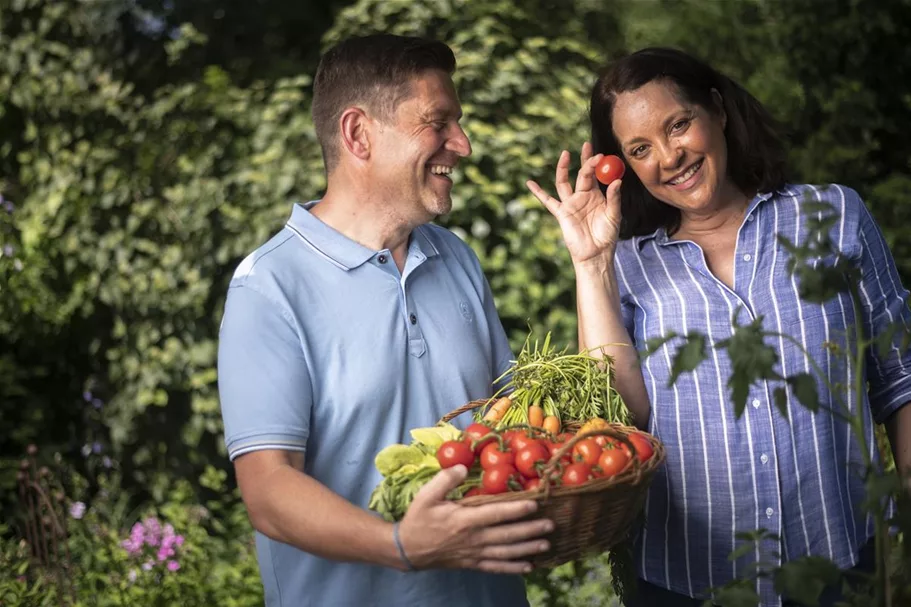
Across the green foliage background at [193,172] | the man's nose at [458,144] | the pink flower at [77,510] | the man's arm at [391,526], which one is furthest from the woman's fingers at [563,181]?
the pink flower at [77,510]

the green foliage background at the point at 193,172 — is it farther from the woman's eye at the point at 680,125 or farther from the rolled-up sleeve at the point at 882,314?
the rolled-up sleeve at the point at 882,314

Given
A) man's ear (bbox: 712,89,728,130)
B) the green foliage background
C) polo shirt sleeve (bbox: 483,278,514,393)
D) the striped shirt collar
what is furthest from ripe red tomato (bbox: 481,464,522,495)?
the green foliage background

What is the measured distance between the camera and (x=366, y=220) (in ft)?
7.47

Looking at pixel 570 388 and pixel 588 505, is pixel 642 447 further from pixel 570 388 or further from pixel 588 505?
pixel 570 388

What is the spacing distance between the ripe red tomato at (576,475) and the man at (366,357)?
100 mm

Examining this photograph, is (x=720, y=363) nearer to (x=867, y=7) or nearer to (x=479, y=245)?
(x=479, y=245)

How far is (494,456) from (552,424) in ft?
1.02

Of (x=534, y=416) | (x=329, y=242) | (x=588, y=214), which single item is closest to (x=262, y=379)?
(x=329, y=242)

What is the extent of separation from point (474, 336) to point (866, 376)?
90 cm

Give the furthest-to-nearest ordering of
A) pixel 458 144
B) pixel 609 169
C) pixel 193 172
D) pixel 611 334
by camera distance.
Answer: pixel 193 172 < pixel 609 169 < pixel 611 334 < pixel 458 144

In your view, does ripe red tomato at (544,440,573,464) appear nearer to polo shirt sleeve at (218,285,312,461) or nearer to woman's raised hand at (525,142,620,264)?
polo shirt sleeve at (218,285,312,461)

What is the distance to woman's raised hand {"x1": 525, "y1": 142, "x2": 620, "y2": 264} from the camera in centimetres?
253

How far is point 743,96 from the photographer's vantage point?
270 cm

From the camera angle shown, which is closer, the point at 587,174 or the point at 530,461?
the point at 530,461
